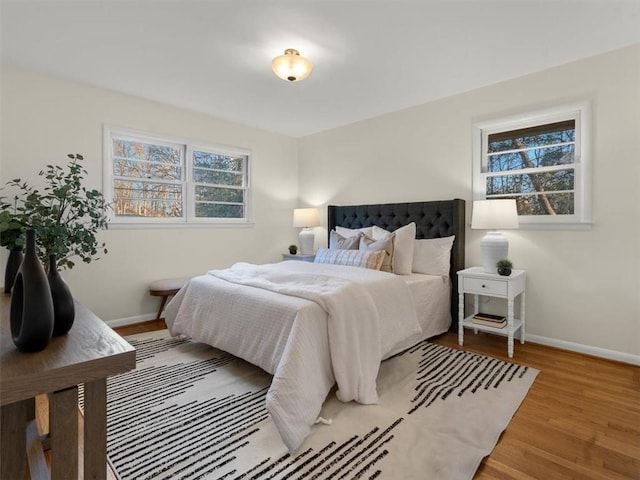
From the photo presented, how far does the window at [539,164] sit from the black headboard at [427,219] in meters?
0.32

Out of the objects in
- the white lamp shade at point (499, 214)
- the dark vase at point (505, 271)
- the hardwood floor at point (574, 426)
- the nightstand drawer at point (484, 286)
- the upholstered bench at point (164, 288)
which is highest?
the white lamp shade at point (499, 214)

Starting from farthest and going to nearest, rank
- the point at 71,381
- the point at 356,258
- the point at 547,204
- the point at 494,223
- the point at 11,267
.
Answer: the point at 356,258 → the point at 547,204 → the point at 494,223 → the point at 11,267 → the point at 71,381

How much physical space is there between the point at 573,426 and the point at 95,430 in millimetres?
2197

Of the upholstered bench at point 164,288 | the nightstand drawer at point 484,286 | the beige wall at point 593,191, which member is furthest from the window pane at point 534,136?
the upholstered bench at point 164,288

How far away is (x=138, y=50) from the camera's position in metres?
2.66

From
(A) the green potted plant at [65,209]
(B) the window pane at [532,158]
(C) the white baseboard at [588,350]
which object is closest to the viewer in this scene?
(A) the green potted plant at [65,209]

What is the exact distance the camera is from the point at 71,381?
0.81 meters

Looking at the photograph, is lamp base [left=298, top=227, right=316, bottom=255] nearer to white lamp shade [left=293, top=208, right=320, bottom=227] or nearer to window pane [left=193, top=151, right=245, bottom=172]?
white lamp shade [left=293, top=208, right=320, bottom=227]

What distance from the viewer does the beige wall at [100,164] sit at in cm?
304

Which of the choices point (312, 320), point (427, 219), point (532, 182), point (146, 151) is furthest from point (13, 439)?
point (532, 182)

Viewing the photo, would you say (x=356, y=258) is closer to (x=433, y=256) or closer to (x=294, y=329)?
(x=433, y=256)

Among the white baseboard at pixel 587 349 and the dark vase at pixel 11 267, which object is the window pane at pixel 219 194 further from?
the white baseboard at pixel 587 349

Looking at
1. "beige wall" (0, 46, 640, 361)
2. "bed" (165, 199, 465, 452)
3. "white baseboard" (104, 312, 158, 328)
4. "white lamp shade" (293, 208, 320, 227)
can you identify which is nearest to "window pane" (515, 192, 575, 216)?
"beige wall" (0, 46, 640, 361)

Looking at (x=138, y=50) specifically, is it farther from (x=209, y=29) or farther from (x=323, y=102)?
(x=323, y=102)
